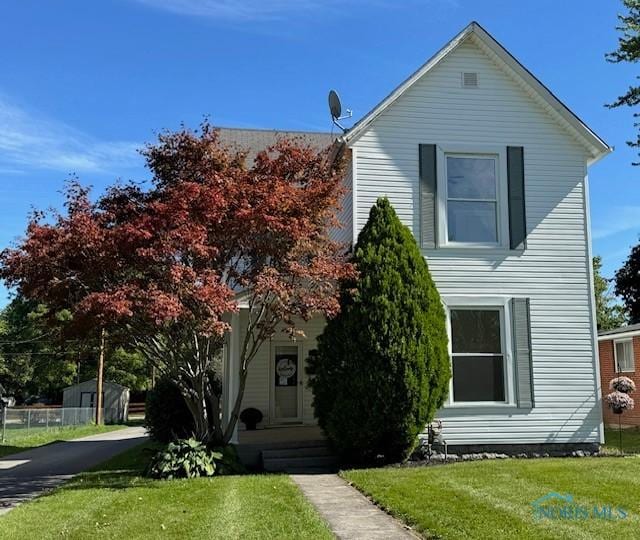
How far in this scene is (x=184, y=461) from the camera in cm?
970

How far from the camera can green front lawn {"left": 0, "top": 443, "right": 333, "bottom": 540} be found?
638cm

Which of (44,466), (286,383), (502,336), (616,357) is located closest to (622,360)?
(616,357)

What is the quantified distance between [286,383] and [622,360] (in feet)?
38.6

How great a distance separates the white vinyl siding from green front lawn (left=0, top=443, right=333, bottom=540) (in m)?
4.45

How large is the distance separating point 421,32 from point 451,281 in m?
4.99

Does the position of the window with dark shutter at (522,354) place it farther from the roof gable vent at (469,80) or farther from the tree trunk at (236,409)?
the tree trunk at (236,409)

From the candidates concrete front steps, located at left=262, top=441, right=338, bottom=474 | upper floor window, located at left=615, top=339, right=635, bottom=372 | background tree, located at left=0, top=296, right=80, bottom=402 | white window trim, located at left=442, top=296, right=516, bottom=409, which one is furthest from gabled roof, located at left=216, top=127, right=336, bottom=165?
background tree, located at left=0, top=296, right=80, bottom=402

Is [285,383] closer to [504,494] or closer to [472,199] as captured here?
[472,199]

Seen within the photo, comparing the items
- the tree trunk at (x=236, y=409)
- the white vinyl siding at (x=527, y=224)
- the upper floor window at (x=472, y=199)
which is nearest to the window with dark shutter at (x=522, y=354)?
the white vinyl siding at (x=527, y=224)

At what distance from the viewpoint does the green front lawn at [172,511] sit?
6375mm

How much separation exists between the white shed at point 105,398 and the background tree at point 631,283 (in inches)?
1131

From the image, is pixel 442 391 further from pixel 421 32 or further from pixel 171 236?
pixel 421 32

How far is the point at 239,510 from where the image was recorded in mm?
7207

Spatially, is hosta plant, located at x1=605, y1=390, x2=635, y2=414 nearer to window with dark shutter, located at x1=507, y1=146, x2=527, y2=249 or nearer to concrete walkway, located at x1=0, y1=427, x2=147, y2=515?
window with dark shutter, located at x1=507, y1=146, x2=527, y2=249
